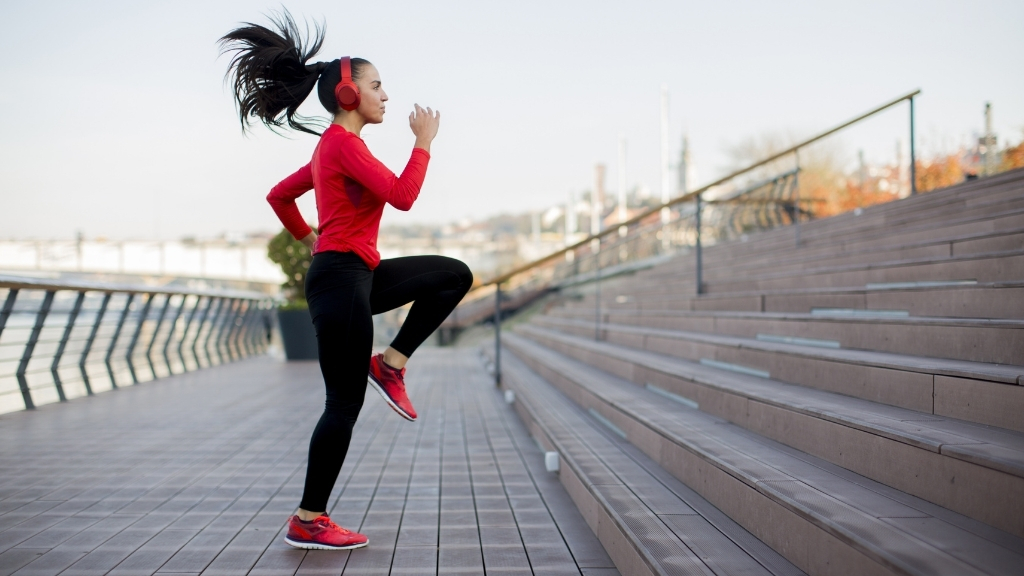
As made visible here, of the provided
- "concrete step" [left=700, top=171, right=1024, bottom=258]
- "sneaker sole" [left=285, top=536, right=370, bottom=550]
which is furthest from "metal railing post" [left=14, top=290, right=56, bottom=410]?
"concrete step" [left=700, top=171, right=1024, bottom=258]

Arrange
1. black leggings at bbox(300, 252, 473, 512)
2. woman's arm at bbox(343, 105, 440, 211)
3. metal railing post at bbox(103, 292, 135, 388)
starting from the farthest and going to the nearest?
metal railing post at bbox(103, 292, 135, 388), black leggings at bbox(300, 252, 473, 512), woman's arm at bbox(343, 105, 440, 211)

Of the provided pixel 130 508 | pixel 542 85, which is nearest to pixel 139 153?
pixel 542 85

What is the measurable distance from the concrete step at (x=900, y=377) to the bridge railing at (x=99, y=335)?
240 inches

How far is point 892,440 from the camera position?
2.06 meters

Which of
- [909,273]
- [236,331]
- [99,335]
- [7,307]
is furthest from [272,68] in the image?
[236,331]

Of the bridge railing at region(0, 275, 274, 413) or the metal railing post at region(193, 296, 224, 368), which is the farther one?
the metal railing post at region(193, 296, 224, 368)

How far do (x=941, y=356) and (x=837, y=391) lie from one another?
414mm

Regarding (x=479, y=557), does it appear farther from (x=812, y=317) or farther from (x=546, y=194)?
(x=546, y=194)

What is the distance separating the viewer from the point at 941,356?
283 cm

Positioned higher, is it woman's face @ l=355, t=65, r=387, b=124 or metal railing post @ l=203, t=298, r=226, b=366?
woman's face @ l=355, t=65, r=387, b=124

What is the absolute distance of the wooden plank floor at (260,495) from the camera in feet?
8.50

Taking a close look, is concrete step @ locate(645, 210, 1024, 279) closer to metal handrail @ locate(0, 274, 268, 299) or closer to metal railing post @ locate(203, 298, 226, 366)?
metal handrail @ locate(0, 274, 268, 299)

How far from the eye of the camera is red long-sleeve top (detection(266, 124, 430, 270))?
2.38 m

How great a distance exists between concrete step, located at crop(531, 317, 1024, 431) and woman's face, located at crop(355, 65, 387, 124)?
2118 mm
